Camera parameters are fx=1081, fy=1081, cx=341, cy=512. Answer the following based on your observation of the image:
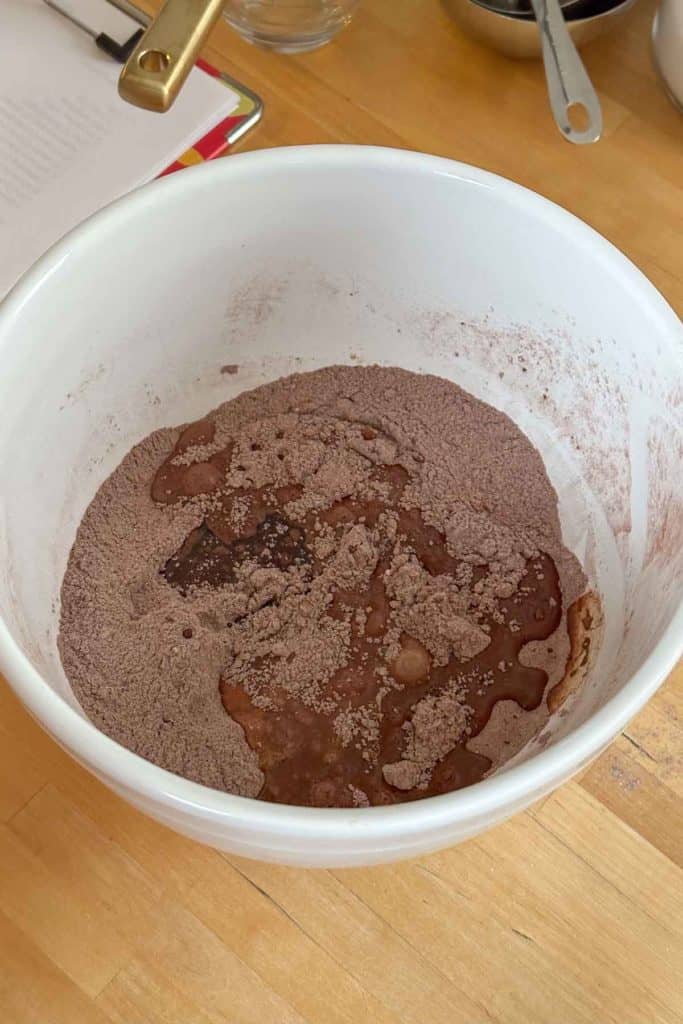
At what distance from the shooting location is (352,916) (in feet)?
2.05

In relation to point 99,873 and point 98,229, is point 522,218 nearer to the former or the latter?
point 98,229

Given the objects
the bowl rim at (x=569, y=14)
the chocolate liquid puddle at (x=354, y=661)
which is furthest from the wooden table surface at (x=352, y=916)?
the bowl rim at (x=569, y=14)

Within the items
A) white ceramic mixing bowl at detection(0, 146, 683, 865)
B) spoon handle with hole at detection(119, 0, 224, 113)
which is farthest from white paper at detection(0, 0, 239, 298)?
spoon handle with hole at detection(119, 0, 224, 113)

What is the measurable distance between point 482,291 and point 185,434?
0.72ft

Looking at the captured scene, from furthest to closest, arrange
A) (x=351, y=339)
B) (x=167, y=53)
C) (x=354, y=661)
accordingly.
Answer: (x=351, y=339) < (x=354, y=661) < (x=167, y=53)

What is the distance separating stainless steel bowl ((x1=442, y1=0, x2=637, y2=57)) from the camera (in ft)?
2.68

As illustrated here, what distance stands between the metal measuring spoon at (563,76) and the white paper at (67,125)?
0.24 meters

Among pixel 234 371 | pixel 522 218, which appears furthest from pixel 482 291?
pixel 234 371

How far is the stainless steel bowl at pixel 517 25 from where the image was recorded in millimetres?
817

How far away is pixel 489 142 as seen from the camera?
33.3 inches

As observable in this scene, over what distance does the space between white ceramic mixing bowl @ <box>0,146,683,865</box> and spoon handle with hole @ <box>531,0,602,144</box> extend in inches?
4.6

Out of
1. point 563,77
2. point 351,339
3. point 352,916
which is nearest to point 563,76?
point 563,77

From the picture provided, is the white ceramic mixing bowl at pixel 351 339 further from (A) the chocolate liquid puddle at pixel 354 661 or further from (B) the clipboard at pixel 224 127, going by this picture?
(B) the clipboard at pixel 224 127

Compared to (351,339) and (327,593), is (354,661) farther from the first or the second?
(351,339)
